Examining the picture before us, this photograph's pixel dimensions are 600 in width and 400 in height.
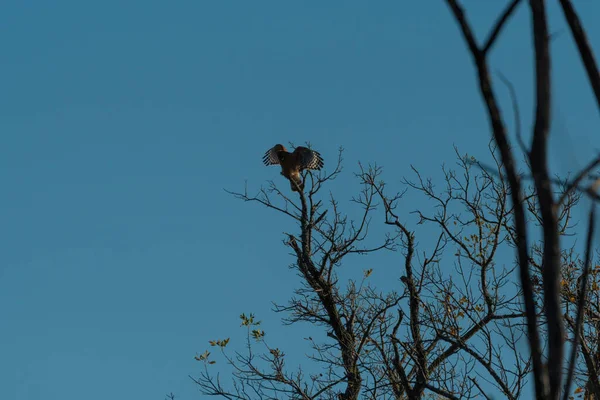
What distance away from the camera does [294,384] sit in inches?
385

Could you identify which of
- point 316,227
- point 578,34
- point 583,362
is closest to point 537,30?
point 578,34

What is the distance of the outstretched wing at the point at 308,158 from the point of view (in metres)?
14.6

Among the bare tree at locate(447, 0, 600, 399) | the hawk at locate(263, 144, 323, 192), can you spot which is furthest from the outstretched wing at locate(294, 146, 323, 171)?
the bare tree at locate(447, 0, 600, 399)

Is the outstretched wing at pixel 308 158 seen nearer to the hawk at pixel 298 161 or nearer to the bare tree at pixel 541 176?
the hawk at pixel 298 161

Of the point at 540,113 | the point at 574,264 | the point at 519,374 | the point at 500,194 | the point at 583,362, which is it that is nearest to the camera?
the point at 540,113

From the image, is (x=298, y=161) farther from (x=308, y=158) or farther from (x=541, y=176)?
(x=541, y=176)

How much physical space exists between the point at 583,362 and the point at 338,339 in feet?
9.52

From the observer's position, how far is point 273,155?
15.4 m

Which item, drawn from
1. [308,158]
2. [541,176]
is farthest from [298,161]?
[541,176]

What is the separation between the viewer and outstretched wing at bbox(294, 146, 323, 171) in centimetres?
1463

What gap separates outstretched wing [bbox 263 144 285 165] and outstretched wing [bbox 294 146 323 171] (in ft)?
1.71

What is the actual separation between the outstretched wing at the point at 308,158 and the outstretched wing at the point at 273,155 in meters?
0.52

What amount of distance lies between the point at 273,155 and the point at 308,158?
91 cm

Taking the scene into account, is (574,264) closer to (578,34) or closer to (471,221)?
(471,221)
